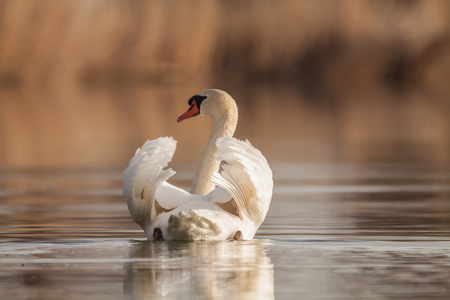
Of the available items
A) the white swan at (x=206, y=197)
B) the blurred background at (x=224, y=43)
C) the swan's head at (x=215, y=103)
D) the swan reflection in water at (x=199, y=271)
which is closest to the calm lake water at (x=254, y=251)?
the swan reflection in water at (x=199, y=271)

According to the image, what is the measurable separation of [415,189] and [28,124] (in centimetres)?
1623

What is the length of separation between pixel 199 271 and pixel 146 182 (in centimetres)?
172

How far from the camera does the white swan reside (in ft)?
26.3

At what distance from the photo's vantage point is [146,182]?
8453 millimetres

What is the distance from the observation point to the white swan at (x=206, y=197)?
801cm

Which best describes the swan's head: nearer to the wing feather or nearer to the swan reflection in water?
the wing feather

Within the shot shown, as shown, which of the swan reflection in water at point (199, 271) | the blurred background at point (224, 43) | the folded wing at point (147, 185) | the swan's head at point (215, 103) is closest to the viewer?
the swan reflection in water at point (199, 271)

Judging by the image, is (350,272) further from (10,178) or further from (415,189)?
(10,178)

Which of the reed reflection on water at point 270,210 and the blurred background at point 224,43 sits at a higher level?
the blurred background at point 224,43

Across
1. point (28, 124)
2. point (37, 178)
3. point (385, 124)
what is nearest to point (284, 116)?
point (385, 124)

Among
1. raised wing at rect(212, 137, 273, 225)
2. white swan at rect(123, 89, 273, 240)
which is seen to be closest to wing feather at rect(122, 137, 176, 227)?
white swan at rect(123, 89, 273, 240)

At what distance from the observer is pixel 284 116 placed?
30.2 metres

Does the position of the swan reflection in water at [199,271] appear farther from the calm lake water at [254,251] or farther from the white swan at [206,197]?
the white swan at [206,197]

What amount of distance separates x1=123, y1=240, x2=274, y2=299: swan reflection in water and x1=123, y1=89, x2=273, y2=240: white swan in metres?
0.11
